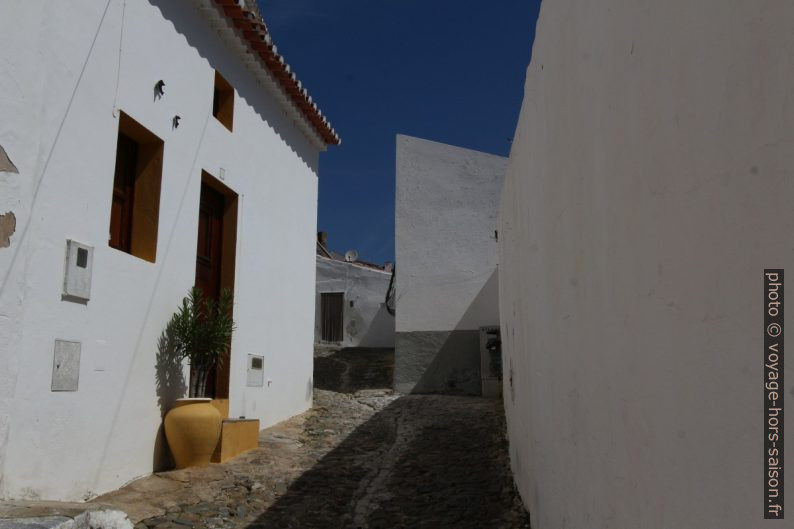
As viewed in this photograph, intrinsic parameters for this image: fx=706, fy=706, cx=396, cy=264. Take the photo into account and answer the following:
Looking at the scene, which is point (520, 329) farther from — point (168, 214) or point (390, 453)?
point (168, 214)

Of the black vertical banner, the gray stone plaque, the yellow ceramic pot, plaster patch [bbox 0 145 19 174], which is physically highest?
plaster patch [bbox 0 145 19 174]

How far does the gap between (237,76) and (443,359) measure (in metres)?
6.01

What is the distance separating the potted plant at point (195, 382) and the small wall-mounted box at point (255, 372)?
4.86ft

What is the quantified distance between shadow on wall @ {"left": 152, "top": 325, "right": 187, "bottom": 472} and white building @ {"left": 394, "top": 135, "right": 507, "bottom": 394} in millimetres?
5896

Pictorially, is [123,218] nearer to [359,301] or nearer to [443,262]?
[443,262]

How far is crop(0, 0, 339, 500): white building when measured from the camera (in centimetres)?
448

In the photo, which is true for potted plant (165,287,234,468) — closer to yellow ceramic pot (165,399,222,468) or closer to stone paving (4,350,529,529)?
yellow ceramic pot (165,399,222,468)

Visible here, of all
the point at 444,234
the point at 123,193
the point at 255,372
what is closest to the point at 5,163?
the point at 123,193

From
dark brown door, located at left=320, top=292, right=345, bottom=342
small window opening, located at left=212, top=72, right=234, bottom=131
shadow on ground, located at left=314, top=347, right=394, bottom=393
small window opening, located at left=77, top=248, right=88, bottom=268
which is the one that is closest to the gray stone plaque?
small window opening, located at left=77, top=248, right=88, bottom=268

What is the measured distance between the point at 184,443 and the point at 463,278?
7.06 meters

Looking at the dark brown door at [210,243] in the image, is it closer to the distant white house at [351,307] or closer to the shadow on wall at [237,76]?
the shadow on wall at [237,76]

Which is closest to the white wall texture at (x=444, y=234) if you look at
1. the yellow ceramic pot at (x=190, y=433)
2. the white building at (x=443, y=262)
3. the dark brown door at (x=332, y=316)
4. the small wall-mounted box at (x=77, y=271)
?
the white building at (x=443, y=262)

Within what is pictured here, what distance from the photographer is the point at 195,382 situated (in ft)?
21.5

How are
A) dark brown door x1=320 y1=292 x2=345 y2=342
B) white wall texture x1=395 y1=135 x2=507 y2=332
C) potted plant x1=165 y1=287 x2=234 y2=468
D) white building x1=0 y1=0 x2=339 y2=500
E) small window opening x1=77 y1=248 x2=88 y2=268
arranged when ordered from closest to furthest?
white building x1=0 y1=0 x2=339 y2=500, small window opening x1=77 y1=248 x2=88 y2=268, potted plant x1=165 y1=287 x2=234 y2=468, white wall texture x1=395 y1=135 x2=507 y2=332, dark brown door x1=320 y1=292 x2=345 y2=342
